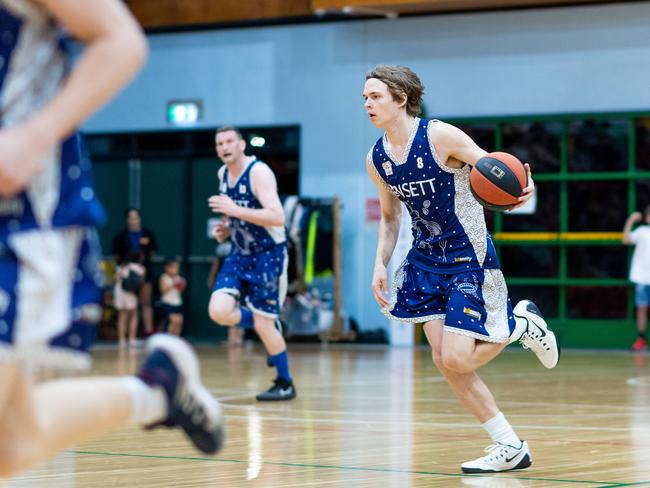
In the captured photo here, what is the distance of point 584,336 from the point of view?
15.5 metres

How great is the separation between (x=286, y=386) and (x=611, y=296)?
8.07m

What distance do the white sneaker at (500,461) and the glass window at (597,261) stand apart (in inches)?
424

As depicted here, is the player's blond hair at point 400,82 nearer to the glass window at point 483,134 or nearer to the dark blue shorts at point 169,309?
the glass window at point 483,134

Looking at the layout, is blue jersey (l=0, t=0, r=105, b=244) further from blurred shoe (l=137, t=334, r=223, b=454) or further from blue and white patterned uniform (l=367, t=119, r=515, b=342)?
blue and white patterned uniform (l=367, t=119, r=515, b=342)

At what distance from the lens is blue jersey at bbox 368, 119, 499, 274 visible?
5.21 m

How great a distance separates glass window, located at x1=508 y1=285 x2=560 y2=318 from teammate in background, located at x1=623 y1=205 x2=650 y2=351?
3.92 ft

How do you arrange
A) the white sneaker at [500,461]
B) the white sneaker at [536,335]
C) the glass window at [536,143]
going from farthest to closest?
the glass window at [536,143] < the white sneaker at [536,335] < the white sneaker at [500,461]

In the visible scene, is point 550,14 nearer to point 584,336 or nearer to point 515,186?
point 584,336

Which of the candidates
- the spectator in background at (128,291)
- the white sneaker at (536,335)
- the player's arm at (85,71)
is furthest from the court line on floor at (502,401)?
the spectator in background at (128,291)

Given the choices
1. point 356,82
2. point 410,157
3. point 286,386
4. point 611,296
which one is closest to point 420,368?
point 286,386

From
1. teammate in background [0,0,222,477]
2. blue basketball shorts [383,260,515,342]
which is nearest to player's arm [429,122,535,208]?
blue basketball shorts [383,260,515,342]

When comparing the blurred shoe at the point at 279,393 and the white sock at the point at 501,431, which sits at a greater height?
the white sock at the point at 501,431

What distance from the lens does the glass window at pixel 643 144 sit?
1533 cm

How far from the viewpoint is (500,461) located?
16.5ft
